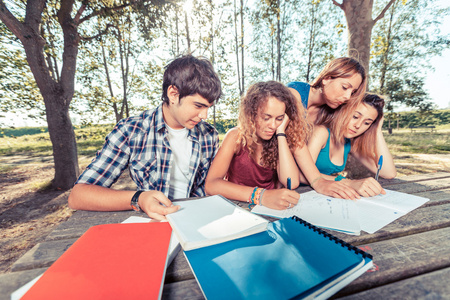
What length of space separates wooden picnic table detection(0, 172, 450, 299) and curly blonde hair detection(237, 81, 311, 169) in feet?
3.13

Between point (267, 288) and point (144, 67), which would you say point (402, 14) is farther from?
point (267, 288)

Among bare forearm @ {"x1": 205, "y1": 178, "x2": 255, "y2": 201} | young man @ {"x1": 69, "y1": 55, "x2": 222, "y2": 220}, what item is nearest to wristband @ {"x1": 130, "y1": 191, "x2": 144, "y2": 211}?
young man @ {"x1": 69, "y1": 55, "x2": 222, "y2": 220}

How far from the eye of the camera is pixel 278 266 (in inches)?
21.7

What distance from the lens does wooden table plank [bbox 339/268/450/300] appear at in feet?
1.74

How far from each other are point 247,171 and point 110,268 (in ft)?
4.95

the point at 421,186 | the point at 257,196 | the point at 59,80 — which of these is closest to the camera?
the point at 257,196

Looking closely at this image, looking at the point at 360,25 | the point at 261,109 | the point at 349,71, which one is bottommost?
the point at 261,109

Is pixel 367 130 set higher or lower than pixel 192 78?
lower

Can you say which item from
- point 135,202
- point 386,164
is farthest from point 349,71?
point 135,202

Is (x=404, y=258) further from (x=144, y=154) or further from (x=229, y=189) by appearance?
(x=144, y=154)

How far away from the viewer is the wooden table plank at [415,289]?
1.74 ft

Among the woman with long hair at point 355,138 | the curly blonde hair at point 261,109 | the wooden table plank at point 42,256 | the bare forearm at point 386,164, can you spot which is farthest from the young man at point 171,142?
the bare forearm at point 386,164

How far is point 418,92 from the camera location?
36.2 feet

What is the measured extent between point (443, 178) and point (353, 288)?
1.79m
